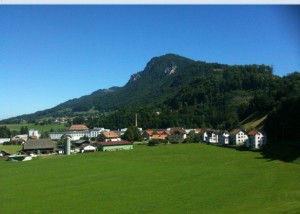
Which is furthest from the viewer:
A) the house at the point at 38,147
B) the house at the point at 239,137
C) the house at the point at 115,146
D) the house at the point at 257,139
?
the house at the point at 239,137

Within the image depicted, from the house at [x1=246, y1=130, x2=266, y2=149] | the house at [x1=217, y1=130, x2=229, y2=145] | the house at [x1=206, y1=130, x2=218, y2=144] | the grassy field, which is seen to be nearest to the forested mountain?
the house at [x1=246, y1=130, x2=266, y2=149]

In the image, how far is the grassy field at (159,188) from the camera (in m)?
13.3

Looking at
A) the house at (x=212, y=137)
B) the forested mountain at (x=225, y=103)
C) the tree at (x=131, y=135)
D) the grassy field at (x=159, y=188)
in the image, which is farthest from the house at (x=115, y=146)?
the grassy field at (x=159, y=188)

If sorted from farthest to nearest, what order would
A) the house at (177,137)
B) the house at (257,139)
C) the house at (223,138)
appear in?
the house at (177,137) → the house at (223,138) → the house at (257,139)

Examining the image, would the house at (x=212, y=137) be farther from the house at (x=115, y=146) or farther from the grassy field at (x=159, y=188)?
the grassy field at (x=159, y=188)

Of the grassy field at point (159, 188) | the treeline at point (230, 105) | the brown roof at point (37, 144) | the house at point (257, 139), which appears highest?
the treeline at point (230, 105)

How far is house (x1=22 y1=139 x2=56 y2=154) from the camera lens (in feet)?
140

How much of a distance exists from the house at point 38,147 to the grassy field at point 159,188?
1789 centimetres

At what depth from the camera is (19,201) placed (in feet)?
49.9

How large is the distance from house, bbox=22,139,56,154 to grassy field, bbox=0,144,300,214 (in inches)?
704

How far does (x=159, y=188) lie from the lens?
17000 mm

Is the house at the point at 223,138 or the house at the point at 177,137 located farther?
the house at the point at 177,137

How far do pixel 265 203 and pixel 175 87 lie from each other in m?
137

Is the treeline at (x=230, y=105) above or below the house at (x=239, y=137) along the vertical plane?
above
